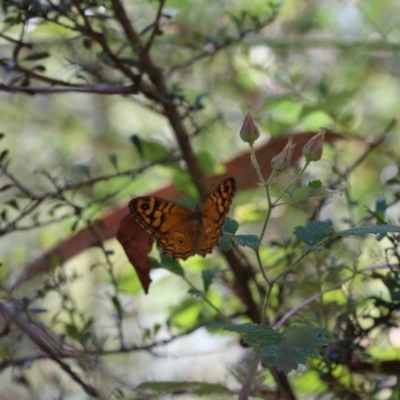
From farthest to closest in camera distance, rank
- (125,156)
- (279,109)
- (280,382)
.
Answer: (125,156) < (279,109) < (280,382)

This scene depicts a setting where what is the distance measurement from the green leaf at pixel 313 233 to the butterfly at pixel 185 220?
6 centimetres

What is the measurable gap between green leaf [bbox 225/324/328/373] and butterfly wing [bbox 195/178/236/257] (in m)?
0.07

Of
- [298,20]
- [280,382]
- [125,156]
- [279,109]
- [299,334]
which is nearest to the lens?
[299,334]

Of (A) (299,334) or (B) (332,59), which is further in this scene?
(B) (332,59)

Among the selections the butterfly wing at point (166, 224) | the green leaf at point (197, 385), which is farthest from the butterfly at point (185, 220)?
the green leaf at point (197, 385)

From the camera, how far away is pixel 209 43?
738 millimetres

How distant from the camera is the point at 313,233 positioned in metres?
0.52

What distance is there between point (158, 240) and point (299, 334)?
0.13 m

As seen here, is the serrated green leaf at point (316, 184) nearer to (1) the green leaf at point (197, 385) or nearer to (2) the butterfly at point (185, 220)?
(2) the butterfly at point (185, 220)

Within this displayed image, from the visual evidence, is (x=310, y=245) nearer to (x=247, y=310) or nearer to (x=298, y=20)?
(x=247, y=310)

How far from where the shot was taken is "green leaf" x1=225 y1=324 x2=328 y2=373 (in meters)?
0.46

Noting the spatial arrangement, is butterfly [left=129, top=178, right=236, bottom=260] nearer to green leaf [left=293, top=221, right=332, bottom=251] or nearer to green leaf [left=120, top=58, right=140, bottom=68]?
green leaf [left=293, top=221, right=332, bottom=251]

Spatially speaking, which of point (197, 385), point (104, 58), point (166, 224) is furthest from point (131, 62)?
point (197, 385)

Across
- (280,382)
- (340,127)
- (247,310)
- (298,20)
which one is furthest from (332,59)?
(280,382)
